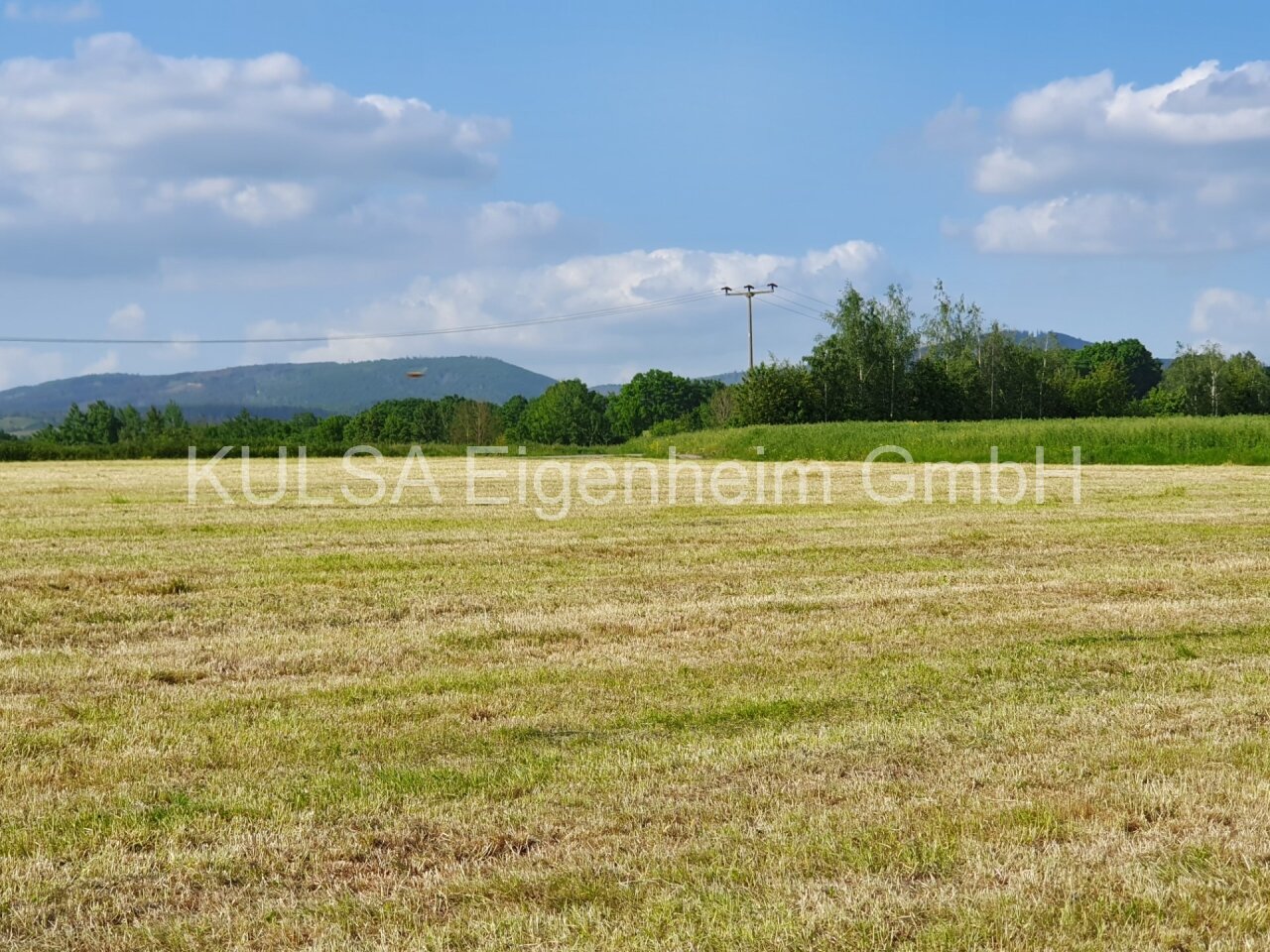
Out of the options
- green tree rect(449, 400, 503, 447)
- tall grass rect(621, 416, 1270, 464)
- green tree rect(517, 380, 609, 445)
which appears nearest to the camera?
tall grass rect(621, 416, 1270, 464)

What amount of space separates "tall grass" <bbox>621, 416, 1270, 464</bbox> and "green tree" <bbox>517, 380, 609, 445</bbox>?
101889 millimetres

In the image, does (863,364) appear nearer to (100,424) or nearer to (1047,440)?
(1047,440)

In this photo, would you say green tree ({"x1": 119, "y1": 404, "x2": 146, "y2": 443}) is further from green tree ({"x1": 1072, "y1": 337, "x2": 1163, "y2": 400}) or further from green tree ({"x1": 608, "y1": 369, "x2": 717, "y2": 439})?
green tree ({"x1": 1072, "y1": 337, "x2": 1163, "y2": 400})

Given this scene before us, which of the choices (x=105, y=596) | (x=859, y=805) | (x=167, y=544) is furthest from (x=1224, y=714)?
(x=167, y=544)

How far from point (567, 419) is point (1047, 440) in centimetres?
11908

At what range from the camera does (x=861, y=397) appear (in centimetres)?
8894

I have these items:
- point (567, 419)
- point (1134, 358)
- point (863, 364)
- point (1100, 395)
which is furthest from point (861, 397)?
point (1134, 358)

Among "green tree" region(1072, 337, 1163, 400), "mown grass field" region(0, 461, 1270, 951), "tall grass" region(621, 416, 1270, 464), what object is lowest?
"mown grass field" region(0, 461, 1270, 951)

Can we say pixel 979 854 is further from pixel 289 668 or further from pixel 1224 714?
pixel 289 668

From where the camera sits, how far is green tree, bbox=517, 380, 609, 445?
16462 centimetres

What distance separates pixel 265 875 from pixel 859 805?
8.90 ft

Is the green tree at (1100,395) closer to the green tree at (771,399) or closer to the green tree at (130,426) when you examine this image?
the green tree at (771,399)

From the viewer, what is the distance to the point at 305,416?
19050 centimetres

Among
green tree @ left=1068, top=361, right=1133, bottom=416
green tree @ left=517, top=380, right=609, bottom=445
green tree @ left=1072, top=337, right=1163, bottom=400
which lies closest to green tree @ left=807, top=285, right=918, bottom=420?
green tree @ left=1068, top=361, right=1133, bottom=416
